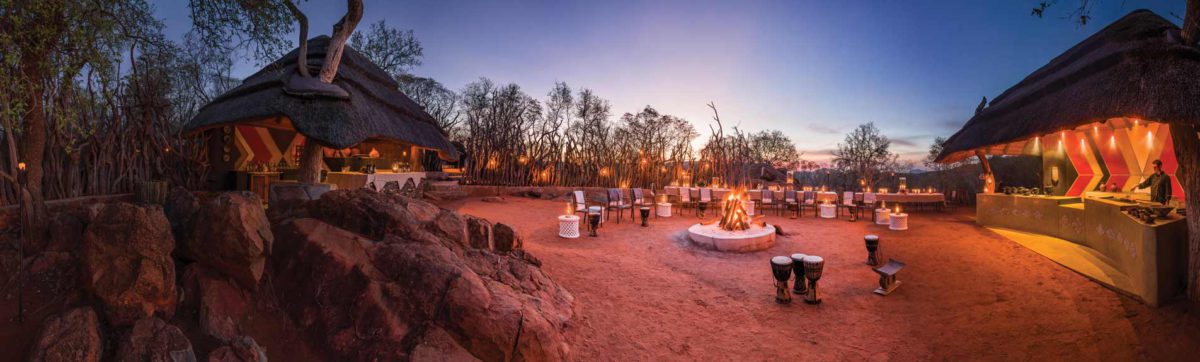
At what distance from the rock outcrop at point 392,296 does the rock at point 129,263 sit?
725 mm

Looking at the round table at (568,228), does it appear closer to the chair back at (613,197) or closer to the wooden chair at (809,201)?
the chair back at (613,197)

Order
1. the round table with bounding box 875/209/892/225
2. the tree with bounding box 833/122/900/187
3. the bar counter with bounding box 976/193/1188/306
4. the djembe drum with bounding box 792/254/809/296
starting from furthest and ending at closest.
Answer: the tree with bounding box 833/122/900/187 < the round table with bounding box 875/209/892/225 < the djembe drum with bounding box 792/254/809/296 < the bar counter with bounding box 976/193/1188/306

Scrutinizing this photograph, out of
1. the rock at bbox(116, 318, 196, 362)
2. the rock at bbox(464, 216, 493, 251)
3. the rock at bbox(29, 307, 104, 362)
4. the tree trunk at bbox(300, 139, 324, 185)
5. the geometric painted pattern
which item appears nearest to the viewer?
the rock at bbox(29, 307, 104, 362)

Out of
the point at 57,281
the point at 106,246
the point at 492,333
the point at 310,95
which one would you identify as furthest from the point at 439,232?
the point at 310,95

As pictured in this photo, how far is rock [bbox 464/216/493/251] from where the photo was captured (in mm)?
5457

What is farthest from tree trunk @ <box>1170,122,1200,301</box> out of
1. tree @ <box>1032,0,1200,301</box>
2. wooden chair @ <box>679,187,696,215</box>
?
wooden chair @ <box>679,187,696,215</box>

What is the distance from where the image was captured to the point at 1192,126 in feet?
18.3

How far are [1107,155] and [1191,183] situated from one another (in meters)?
6.21

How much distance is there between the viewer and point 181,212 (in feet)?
12.9

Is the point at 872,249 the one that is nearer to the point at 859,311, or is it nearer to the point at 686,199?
the point at 859,311

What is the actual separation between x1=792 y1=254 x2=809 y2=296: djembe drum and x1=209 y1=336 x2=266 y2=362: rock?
604cm

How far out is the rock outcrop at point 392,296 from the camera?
139 inches

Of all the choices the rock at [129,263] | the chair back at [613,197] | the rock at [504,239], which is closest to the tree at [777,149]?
the chair back at [613,197]

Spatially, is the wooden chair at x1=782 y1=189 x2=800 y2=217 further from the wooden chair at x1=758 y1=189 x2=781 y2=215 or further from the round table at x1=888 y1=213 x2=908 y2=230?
the round table at x1=888 y1=213 x2=908 y2=230
